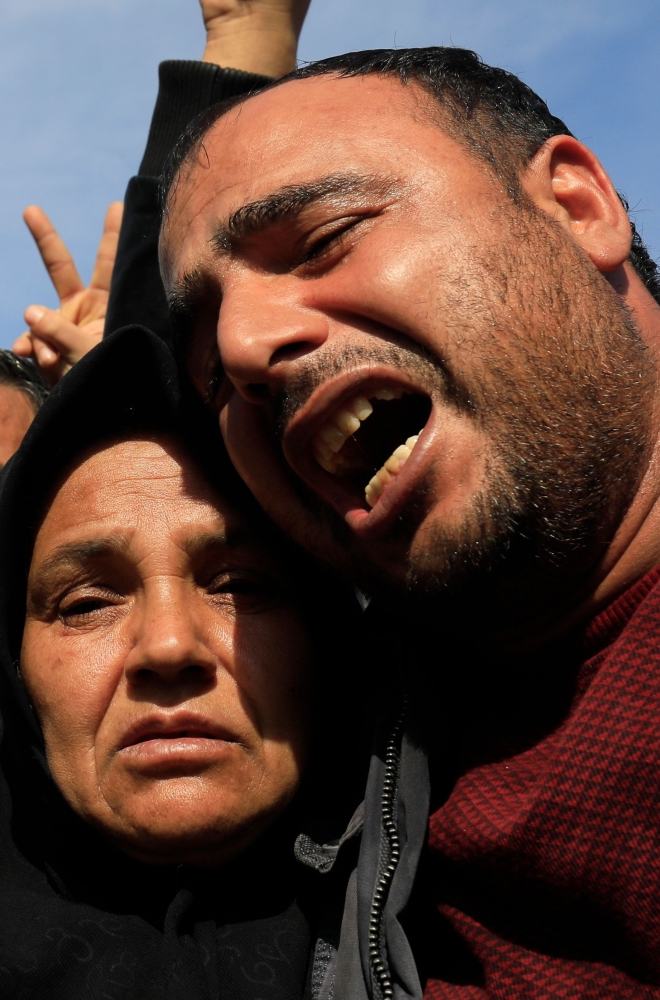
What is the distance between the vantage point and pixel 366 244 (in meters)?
2.02

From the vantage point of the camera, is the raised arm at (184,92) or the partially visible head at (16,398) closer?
the raised arm at (184,92)

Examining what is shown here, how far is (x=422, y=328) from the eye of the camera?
1.91 m

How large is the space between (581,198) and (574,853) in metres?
1.37

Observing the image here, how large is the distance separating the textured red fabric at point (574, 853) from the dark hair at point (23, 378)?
3.54 m

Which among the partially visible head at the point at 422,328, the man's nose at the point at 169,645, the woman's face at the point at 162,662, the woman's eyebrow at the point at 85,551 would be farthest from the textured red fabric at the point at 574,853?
the woman's eyebrow at the point at 85,551

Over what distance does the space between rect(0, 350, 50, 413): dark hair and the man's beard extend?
316cm

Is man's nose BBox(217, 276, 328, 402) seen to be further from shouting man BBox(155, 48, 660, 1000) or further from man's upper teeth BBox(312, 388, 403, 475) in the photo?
man's upper teeth BBox(312, 388, 403, 475)

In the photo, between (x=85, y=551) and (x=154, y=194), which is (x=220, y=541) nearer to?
(x=85, y=551)

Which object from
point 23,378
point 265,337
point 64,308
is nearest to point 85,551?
point 265,337

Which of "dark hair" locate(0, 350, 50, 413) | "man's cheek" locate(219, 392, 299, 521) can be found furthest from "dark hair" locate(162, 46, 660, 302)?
"dark hair" locate(0, 350, 50, 413)

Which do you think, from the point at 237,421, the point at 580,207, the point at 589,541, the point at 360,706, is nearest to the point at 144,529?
the point at 237,421

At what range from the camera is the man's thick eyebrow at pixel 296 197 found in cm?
204

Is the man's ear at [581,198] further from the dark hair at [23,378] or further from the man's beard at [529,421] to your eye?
the dark hair at [23,378]

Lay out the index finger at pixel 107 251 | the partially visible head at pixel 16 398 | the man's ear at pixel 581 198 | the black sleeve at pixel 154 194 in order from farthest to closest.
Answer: the partially visible head at pixel 16 398 → the index finger at pixel 107 251 → the black sleeve at pixel 154 194 → the man's ear at pixel 581 198
